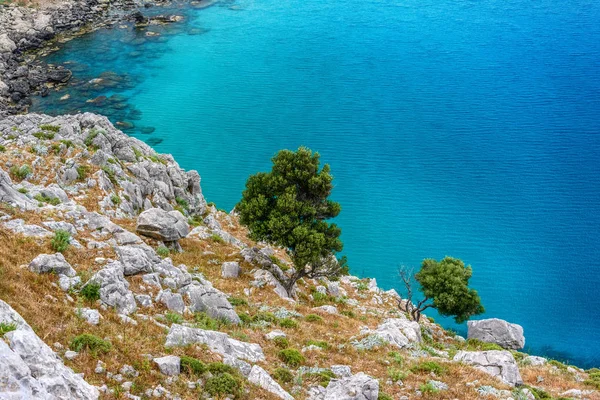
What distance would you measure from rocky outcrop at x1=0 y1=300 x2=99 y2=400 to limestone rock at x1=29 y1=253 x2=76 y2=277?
4591mm

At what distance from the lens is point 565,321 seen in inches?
1682

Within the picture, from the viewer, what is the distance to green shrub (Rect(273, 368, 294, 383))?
18562 millimetres

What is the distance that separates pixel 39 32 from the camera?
91125mm

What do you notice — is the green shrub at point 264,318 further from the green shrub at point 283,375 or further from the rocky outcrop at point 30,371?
the rocky outcrop at point 30,371

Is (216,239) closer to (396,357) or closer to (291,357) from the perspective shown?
(291,357)

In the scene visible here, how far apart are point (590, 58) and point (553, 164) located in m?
33.6

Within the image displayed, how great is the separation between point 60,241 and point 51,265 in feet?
8.00

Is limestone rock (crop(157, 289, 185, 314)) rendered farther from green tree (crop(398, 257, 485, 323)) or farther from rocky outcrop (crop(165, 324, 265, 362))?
green tree (crop(398, 257, 485, 323))

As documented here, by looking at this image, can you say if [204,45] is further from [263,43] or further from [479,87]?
[479,87]

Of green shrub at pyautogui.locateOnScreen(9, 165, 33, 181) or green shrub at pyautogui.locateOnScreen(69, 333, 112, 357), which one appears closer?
green shrub at pyautogui.locateOnScreen(69, 333, 112, 357)

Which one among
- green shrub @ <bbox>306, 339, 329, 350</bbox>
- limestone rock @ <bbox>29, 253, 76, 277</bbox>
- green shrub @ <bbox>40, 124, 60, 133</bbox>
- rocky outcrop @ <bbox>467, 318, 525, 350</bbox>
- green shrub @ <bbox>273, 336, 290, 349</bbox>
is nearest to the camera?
limestone rock @ <bbox>29, 253, 76, 277</bbox>

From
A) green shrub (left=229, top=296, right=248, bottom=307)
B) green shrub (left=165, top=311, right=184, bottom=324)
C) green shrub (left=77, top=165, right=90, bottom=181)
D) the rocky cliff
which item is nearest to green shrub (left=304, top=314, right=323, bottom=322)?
the rocky cliff

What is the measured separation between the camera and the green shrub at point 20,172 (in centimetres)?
3042

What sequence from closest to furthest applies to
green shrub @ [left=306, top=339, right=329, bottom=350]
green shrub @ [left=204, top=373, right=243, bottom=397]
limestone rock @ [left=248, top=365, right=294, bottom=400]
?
green shrub @ [left=204, top=373, right=243, bottom=397] → limestone rock @ [left=248, top=365, right=294, bottom=400] → green shrub @ [left=306, top=339, right=329, bottom=350]
